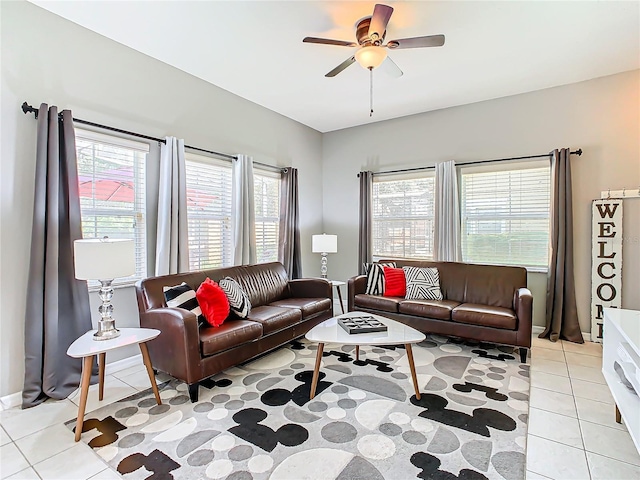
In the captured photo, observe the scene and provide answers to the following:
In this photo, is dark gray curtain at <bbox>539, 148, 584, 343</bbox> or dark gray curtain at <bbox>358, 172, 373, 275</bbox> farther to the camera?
dark gray curtain at <bbox>358, 172, 373, 275</bbox>

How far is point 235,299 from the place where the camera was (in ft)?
10.5

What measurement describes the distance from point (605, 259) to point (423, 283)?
1.94 m

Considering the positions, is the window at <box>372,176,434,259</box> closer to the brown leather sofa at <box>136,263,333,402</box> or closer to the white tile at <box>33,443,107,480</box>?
Answer: the brown leather sofa at <box>136,263,333,402</box>

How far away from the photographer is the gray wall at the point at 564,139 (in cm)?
364

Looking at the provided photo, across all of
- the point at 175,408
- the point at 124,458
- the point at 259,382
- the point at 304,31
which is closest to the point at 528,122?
the point at 304,31

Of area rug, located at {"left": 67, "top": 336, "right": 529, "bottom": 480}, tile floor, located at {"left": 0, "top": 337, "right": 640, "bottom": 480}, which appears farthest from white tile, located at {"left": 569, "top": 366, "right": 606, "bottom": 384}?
area rug, located at {"left": 67, "top": 336, "right": 529, "bottom": 480}

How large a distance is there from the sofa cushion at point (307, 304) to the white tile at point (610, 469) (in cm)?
247

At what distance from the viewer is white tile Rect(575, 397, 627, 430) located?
7.21 feet

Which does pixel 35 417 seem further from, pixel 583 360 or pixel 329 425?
pixel 583 360

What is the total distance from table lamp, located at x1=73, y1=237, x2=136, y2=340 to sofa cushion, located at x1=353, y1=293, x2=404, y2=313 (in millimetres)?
2573

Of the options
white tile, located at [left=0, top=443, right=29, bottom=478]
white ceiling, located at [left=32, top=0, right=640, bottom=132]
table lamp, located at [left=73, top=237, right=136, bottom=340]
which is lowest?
white tile, located at [left=0, top=443, right=29, bottom=478]

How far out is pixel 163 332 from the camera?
8.76ft

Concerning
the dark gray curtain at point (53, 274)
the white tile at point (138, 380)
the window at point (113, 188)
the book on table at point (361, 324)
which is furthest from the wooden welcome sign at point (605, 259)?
the dark gray curtain at point (53, 274)

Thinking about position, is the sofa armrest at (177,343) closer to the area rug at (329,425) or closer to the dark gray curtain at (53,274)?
the area rug at (329,425)
